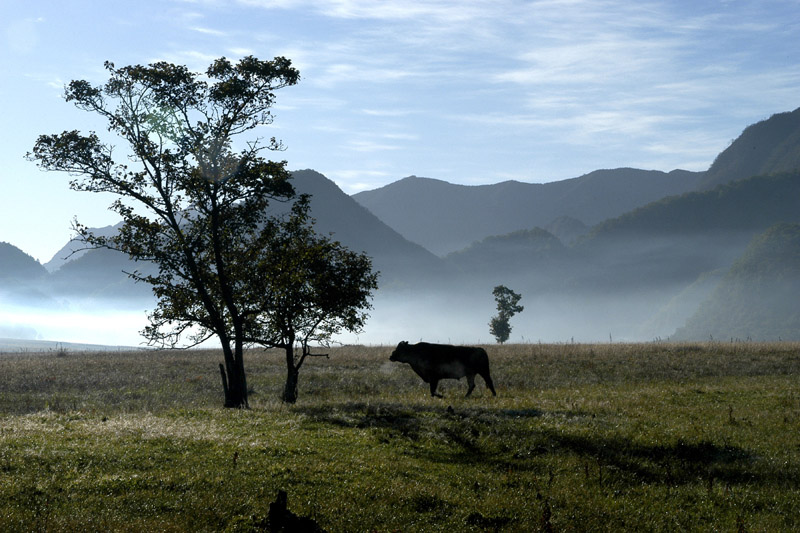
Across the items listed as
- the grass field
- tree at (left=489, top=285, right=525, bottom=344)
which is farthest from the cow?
tree at (left=489, top=285, right=525, bottom=344)

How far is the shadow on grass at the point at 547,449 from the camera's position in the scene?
60.3 ft

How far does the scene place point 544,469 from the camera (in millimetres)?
18406

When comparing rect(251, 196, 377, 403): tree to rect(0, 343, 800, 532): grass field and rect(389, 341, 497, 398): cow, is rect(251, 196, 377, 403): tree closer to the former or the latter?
rect(389, 341, 497, 398): cow

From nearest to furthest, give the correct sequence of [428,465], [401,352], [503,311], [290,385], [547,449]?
[428,465] → [547,449] → [401,352] → [290,385] → [503,311]

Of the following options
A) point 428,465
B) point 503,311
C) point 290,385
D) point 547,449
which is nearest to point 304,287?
point 290,385

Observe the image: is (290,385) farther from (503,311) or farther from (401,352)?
(503,311)

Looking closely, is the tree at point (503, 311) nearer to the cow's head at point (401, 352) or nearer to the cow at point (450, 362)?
the cow's head at point (401, 352)

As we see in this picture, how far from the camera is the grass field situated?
14.2 metres

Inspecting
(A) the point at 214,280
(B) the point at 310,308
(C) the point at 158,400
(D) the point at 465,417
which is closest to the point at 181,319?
(A) the point at 214,280

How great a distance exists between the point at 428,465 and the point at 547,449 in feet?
13.6

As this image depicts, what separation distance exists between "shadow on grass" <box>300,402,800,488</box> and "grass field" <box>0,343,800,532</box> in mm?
78

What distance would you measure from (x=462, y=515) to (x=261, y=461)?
5824 mm

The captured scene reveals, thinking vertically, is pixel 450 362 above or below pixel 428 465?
above

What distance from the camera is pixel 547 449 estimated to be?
66.5ft
